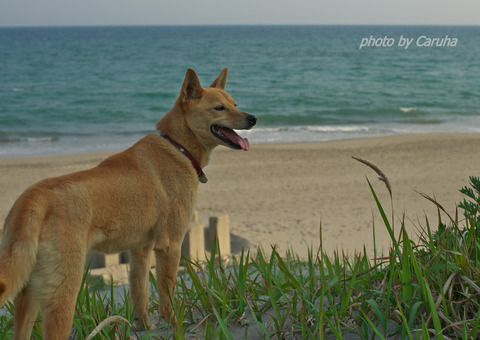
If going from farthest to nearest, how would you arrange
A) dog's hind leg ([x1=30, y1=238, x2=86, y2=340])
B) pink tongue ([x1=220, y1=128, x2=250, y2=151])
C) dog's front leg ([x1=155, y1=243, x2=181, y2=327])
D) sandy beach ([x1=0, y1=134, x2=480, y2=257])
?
sandy beach ([x1=0, y1=134, x2=480, y2=257]), pink tongue ([x1=220, y1=128, x2=250, y2=151]), dog's front leg ([x1=155, y1=243, x2=181, y2=327]), dog's hind leg ([x1=30, y1=238, x2=86, y2=340])

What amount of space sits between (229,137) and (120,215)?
0.93 meters

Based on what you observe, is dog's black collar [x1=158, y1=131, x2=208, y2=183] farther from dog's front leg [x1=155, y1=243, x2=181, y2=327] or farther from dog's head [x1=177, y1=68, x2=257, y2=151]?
dog's front leg [x1=155, y1=243, x2=181, y2=327]

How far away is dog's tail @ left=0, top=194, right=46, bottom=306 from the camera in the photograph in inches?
105

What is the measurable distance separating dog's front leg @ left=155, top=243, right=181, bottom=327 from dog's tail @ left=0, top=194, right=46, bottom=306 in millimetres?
865

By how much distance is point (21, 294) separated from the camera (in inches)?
115

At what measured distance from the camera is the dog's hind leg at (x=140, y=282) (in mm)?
3688

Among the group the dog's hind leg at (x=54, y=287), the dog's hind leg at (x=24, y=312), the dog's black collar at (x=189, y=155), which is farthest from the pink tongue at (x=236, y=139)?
the dog's hind leg at (x=24, y=312)

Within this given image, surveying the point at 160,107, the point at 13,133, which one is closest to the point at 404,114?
the point at 160,107

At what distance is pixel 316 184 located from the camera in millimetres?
13648

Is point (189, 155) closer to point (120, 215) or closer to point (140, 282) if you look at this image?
point (120, 215)

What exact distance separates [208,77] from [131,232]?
132 ft

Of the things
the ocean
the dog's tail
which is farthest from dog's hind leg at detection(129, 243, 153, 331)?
the ocean

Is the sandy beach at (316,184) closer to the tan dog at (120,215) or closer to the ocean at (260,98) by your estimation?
the ocean at (260,98)

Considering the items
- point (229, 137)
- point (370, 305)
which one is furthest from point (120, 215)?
point (370, 305)
